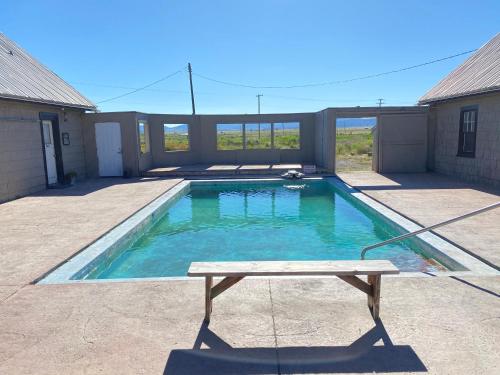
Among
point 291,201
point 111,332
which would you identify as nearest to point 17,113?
point 291,201

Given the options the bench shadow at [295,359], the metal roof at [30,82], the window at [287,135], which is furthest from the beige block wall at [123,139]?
the bench shadow at [295,359]

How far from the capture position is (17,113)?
1014cm

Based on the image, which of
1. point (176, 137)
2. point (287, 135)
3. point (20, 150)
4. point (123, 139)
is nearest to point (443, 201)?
point (287, 135)

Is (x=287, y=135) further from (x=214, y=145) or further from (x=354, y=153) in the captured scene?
(x=354, y=153)

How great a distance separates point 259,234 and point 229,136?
37.0ft

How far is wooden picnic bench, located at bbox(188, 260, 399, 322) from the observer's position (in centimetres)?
324

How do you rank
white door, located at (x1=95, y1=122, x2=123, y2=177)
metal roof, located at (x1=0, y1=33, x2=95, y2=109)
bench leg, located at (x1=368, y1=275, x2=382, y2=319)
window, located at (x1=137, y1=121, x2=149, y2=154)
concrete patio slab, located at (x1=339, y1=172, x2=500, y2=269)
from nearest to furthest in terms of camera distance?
bench leg, located at (x1=368, y1=275, x2=382, y2=319)
concrete patio slab, located at (x1=339, y1=172, x2=500, y2=269)
metal roof, located at (x1=0, y1=33, x2=95, y2=109)
white door, located at (x1=95, y1=122, x2=123, y2=177)
window, located at (x1=137, y1=121, x2=149, y2=154)

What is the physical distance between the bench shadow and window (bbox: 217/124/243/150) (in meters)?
14.7

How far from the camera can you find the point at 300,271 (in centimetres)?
328

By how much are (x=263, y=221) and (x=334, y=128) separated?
22.2 ft

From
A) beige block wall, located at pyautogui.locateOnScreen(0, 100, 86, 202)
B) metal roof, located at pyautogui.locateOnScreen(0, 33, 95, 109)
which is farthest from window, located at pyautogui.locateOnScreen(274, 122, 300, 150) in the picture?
beige block wall, located at pyautogui.locateOnScreen(0, 100, 86, 202)

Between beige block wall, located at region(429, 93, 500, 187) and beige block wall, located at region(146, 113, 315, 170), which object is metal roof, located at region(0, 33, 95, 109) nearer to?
beige block wall, located at region(146, 113, 315, 170)

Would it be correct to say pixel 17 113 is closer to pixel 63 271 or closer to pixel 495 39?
pixel 63 271

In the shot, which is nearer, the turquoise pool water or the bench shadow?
the bench shadow
